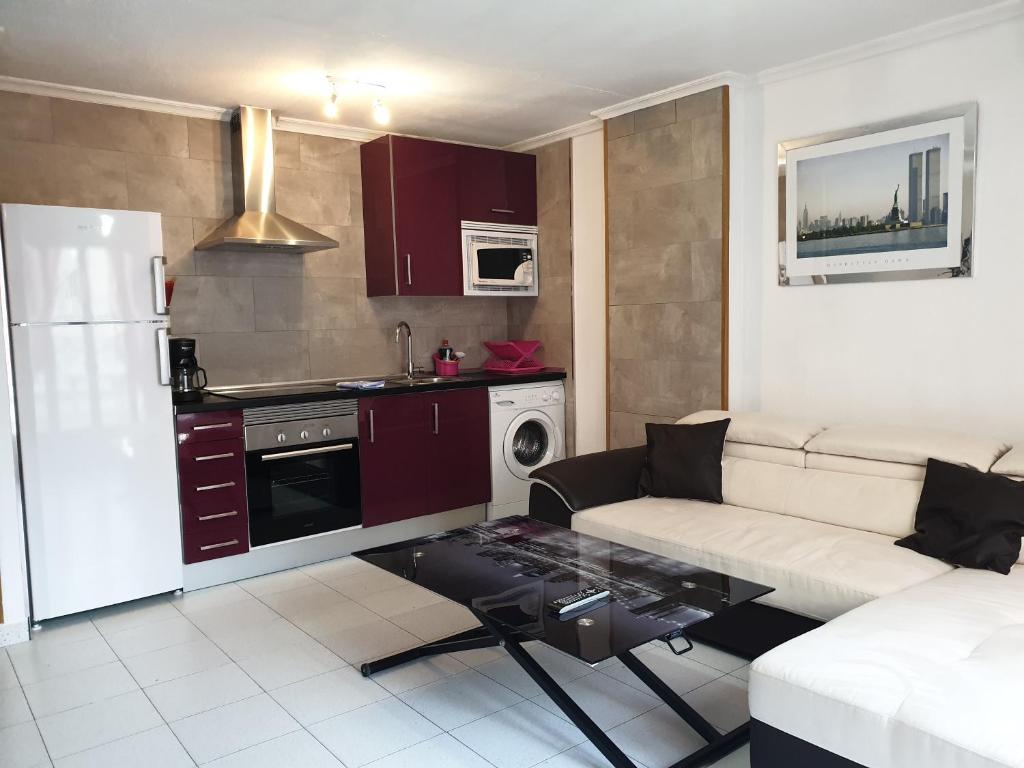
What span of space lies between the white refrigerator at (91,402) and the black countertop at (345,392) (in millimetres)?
215

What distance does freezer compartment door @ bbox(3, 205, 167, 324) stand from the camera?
3.17m

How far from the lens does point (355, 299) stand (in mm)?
4836

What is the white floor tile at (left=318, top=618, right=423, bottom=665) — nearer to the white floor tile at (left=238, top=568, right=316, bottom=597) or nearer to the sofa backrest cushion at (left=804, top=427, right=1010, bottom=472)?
the white floor tile at (left=238, top=568, right=316, bottom=597)

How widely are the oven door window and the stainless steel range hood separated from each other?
1.15 m

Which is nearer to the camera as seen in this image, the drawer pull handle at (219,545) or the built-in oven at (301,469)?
the drawer pull handle at (219,545)

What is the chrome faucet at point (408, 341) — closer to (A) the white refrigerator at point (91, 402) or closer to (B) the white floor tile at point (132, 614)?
(A) the white refrigerator at point (91, 402)

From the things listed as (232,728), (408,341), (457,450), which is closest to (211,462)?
(457,450)

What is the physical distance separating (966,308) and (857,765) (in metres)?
2.29

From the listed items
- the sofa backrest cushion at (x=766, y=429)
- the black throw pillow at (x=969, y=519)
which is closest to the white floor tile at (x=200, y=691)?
the sofa backrest cushion at (x=766, y=429)

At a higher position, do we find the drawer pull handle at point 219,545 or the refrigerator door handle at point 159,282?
the refrigerator door handle at point 159,282

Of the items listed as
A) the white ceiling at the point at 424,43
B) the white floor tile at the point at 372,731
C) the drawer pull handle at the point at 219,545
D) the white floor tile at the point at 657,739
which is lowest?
the white floor tile at the point at 372,731

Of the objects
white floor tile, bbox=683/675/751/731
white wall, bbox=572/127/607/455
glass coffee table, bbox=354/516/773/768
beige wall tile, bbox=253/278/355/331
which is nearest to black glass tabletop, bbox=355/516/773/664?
glass coffee table, bbox=354/516/773/768

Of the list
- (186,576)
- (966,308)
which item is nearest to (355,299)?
(186,576)

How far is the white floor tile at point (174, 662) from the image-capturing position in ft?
9.38
